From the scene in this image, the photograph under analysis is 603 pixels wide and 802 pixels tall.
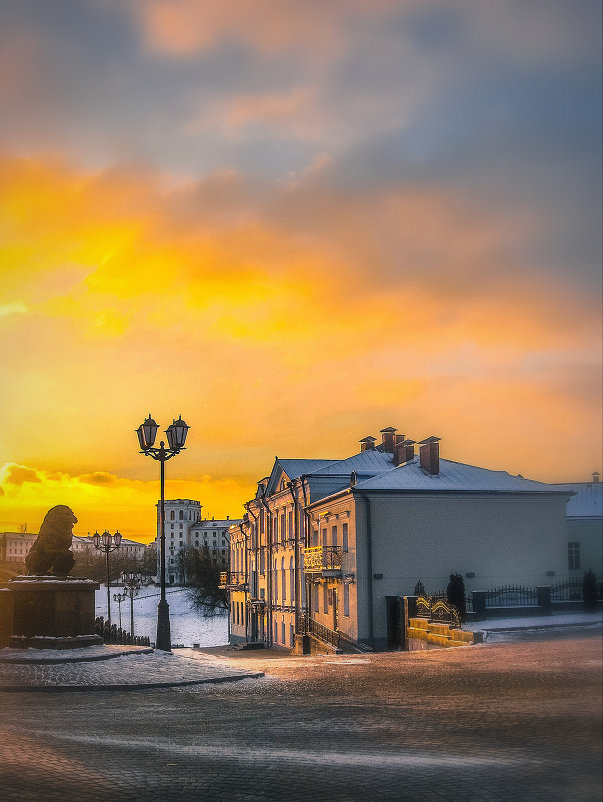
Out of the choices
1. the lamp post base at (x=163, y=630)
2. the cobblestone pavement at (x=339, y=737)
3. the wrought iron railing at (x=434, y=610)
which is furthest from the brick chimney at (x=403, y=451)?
the cobblestone pavement at (x=339, y=737)

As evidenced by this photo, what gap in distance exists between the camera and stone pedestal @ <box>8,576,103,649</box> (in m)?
19.6

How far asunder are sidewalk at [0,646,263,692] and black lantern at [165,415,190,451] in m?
5.42

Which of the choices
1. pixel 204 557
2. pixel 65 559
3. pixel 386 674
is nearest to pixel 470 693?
pixel 386 674

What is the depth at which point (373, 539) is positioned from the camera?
3362cm

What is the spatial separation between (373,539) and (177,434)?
44.5 ft

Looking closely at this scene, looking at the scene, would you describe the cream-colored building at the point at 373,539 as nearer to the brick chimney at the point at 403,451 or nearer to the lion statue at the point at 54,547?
the brick chimney at the point at 403,451

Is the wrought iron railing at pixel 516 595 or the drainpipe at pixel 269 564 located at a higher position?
the wrought iron railing at pixel 516 595

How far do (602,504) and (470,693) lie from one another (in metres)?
3.25

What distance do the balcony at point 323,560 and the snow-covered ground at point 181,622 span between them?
90.8ft

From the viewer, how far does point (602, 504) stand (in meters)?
3.98

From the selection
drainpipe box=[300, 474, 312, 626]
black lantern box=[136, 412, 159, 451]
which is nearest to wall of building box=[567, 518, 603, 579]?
black lantern box=[136, 412, 159, 451]

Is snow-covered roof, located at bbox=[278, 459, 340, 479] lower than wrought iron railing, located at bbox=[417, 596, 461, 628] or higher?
Answer: higher

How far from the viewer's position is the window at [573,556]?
3.97 m

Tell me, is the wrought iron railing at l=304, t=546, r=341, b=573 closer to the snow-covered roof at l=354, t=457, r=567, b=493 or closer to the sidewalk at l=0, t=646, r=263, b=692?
the snow-covered roof at l=354, t=457, r=567, b=493
